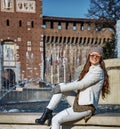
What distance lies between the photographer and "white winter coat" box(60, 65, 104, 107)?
12.4ft

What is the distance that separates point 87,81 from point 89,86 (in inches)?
1.8

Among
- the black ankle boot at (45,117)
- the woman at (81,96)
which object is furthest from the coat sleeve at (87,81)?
the black ankle boot at (45,117)

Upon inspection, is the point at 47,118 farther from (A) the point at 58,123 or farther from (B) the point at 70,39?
(B) the point at 70,39

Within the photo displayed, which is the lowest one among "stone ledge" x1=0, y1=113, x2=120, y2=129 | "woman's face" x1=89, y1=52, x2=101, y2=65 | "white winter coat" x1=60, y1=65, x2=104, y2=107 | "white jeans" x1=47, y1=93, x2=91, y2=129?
"stone ledge" x1=0, y1=113, x2=120, y2=129

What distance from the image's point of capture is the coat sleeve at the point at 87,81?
379 cm

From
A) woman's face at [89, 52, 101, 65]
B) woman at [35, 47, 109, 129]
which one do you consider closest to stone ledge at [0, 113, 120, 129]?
woman at [35, 47, 109, 129]

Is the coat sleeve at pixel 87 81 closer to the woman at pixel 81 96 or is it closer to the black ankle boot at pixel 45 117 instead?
the woman at pixel 81 96

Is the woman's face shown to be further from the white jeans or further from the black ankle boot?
the black ankle boot

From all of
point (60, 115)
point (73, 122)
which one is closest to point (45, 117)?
point (60, 115)

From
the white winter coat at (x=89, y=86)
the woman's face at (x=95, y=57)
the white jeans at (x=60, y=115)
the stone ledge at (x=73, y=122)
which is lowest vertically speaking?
the stone ledge at (x=73, y=122)

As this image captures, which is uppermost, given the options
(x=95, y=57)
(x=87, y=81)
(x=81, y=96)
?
(x=95, y=57)

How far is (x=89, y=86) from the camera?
381 cm

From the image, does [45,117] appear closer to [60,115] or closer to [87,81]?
[60,115]

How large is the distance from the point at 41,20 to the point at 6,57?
3.72m
